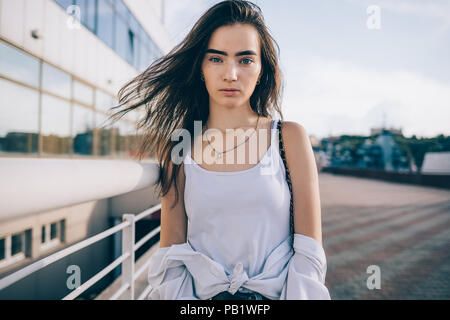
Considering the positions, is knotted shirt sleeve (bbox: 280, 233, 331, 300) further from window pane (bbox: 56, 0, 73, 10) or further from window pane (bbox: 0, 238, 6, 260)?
window pane (bbox: 56, 0, 73, 10)

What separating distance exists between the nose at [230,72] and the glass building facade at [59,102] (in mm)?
4852

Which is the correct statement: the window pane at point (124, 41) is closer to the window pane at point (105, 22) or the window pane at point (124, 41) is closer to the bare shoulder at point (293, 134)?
the window pane at point (105, 22)

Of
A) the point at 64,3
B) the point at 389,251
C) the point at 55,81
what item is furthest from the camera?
the point at 64,3

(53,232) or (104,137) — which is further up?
(104,137)

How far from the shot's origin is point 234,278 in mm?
1108

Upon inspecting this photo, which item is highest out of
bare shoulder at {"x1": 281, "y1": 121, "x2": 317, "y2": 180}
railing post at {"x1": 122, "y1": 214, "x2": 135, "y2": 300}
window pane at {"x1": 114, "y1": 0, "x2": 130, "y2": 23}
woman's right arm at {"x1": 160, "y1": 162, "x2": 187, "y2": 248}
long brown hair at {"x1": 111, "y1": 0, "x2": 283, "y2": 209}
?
window pane at {"x1": 114, "y1": 0, "x2": 130, "y2": 23}

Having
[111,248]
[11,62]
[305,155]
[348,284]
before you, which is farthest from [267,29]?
[111,248]

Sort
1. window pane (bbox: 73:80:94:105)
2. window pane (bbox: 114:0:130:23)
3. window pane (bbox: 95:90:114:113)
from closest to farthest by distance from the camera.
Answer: window pane (bbox: 73:80:94:105), window pane (bbox: 95:90:114:113), window pane (bbox: 114:0:130:23)

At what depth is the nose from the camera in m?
1.25

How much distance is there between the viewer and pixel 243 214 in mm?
1186

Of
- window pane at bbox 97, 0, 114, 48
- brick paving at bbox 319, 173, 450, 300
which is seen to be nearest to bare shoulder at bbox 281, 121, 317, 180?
brick paving at bbox 319, 173, 450, 300

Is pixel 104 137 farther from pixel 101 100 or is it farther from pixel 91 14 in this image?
pixel 91 14

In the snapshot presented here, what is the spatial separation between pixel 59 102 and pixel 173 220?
9.69 m

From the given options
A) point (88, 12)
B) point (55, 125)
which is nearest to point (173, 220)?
point (55, 125)
